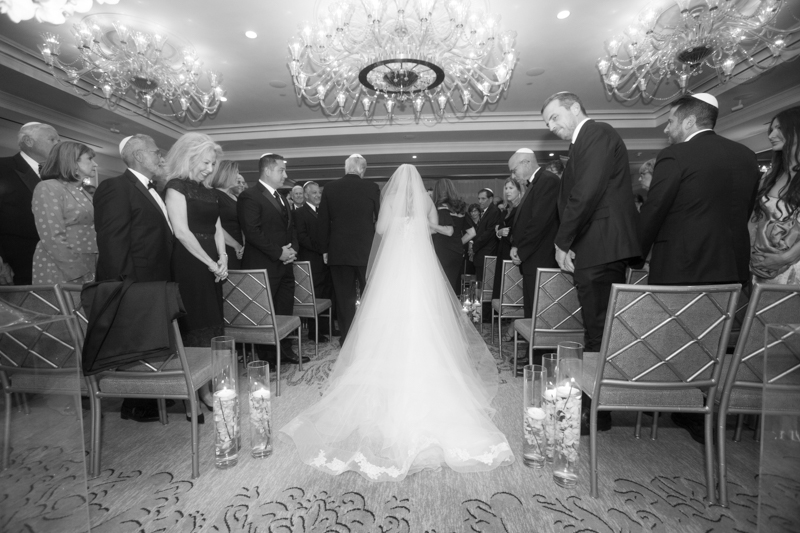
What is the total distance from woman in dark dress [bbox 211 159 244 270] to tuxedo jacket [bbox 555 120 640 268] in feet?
8.87

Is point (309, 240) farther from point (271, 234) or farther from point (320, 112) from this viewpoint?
point (320, 112)

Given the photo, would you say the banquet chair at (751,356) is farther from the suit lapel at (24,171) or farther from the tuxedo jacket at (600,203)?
the suit lapel at (24,171)

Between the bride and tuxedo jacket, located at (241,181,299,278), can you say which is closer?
the bride

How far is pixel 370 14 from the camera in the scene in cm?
362

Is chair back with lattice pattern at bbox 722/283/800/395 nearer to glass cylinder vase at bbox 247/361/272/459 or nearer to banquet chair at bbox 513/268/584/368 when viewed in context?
banquet chair at bbox 513/268/584/368

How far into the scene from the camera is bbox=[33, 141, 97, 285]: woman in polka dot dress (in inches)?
94.0

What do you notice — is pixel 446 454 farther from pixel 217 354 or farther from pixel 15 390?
pixel 15 390

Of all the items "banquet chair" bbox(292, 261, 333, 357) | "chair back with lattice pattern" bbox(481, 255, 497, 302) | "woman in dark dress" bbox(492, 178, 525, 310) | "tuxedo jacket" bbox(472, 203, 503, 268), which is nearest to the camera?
"banquet chair" bbox(292, 261, 333, 357)

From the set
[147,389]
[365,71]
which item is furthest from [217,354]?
[365,71]

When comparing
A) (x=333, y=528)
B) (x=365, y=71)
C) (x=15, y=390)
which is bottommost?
(x=333, y=528)

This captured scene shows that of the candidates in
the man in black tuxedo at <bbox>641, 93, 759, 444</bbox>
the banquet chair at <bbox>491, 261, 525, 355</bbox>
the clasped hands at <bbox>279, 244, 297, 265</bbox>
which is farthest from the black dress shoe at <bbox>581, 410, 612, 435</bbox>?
the clasped hands at <bbox>279, 244, 297, 265</bbox>

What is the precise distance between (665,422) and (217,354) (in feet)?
8.68

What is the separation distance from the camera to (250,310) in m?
2.81

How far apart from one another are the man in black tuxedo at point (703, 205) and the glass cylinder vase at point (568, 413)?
887mm
